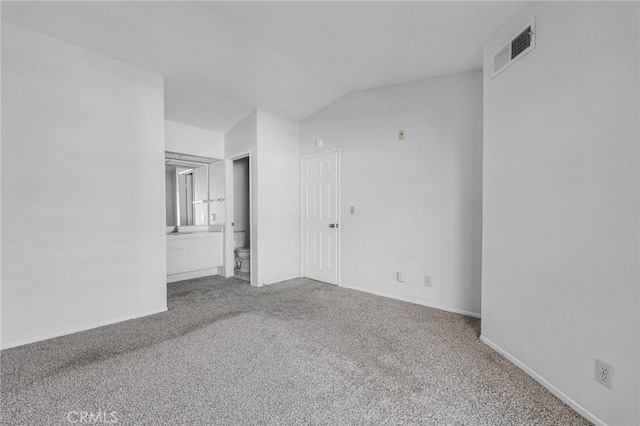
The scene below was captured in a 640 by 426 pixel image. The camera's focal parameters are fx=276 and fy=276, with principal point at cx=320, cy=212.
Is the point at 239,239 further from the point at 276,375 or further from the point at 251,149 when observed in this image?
the point at 276,375

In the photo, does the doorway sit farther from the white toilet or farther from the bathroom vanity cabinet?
the bathroom vanity cabinet

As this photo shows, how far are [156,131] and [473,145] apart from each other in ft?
11.2

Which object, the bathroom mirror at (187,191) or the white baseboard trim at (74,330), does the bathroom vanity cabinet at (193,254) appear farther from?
the white baseboard trim at (74,330)

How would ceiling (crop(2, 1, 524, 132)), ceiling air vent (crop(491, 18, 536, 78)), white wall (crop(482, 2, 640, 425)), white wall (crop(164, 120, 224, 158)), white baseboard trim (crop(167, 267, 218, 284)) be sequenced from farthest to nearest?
white baseboard trim (crop(167, 267, 218, 284))
white wall (crop(164, 120, 224, 158))
ceiling (crop(2, 1, 524, 132))
ceiling air vent (crop(491, 18, 536, 78))
white wall (crop(482, 2, 640, 425))

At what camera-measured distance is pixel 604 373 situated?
141 cm

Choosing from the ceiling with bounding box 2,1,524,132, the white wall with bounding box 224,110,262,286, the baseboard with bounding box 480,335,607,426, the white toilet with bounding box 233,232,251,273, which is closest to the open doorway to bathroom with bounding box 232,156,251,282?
the white toilet with bounding box 233,232,251,273

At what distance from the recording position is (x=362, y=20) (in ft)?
7.70

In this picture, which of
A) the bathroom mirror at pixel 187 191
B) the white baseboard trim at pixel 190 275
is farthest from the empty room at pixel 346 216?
the bathroom mirror at pixel 187 191

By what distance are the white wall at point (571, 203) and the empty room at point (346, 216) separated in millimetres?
→ 12

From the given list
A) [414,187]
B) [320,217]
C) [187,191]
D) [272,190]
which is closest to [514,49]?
[414,187]

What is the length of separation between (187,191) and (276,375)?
4.02 metres

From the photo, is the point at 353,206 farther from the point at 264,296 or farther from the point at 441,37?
the point at 441,37

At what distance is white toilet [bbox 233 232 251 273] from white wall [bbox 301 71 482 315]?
1780mm

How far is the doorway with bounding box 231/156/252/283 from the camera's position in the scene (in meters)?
4.87
